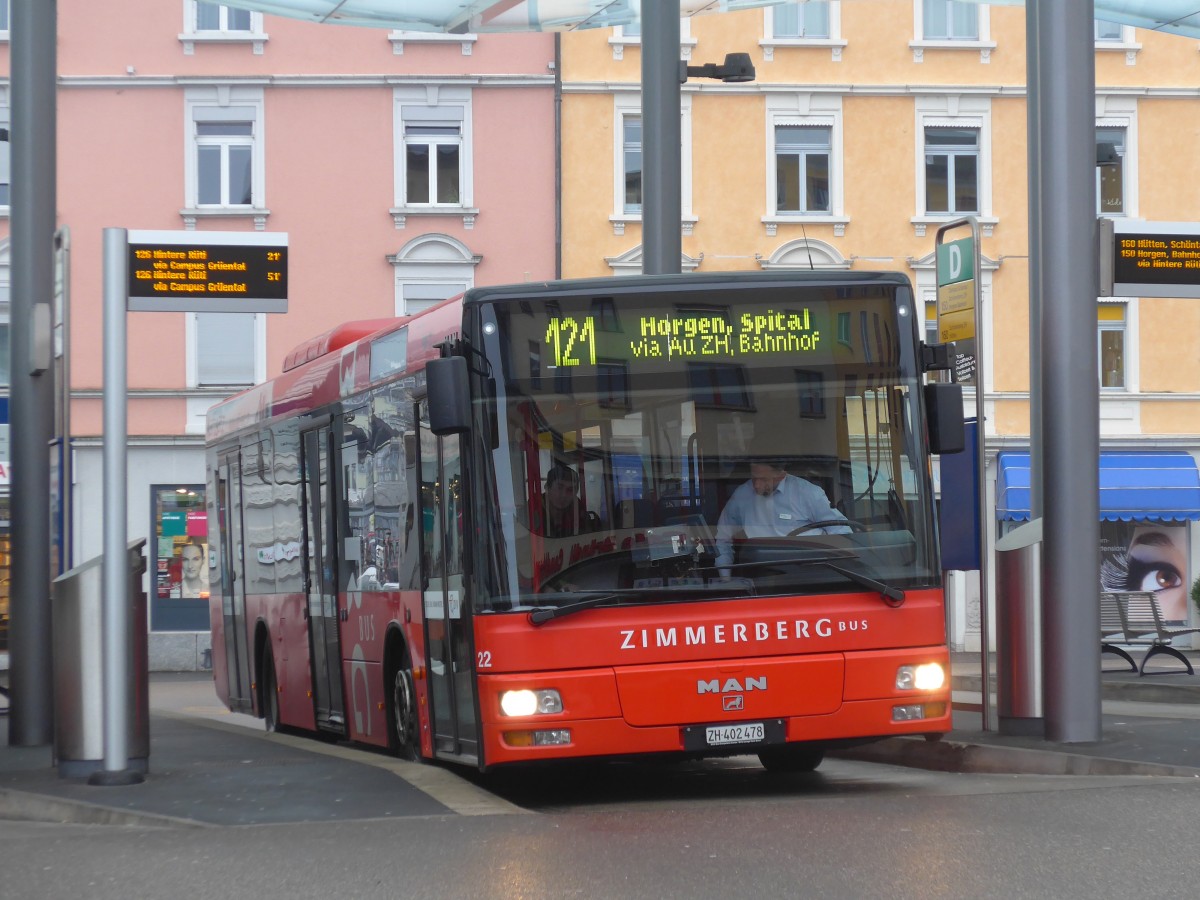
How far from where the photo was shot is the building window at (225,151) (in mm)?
35188

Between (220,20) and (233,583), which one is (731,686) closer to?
(233,583)

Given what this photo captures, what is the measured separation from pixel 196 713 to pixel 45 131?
10.5 meters

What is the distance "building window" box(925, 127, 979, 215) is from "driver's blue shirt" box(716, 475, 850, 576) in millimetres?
26873

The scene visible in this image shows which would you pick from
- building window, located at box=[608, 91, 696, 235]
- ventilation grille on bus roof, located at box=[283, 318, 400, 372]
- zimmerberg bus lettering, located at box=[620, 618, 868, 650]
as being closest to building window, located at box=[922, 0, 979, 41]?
building window, located at box=[608, 91, 696, 235]

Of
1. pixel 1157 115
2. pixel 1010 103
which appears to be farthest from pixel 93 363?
pixel 1157 115

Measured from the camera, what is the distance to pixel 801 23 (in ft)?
119

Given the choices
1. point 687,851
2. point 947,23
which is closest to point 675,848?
point 687,851

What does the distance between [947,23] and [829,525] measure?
90.8 ft

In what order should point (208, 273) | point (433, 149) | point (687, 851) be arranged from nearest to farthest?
1. point (687, 851)
2. point (208, 273)
3. point (433, 149)

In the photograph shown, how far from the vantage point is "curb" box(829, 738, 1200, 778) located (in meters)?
10.9

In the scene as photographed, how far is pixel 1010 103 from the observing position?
36438mm

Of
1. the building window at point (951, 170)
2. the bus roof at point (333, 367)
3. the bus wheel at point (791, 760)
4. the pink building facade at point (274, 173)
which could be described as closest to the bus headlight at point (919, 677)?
the bus wheel at point (791, 760)

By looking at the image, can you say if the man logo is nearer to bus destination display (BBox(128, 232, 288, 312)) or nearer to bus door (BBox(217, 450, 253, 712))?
bus destination display (BBox(128, 232, 288, 312))

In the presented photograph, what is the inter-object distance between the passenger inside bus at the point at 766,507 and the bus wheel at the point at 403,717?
2873 millimetres
